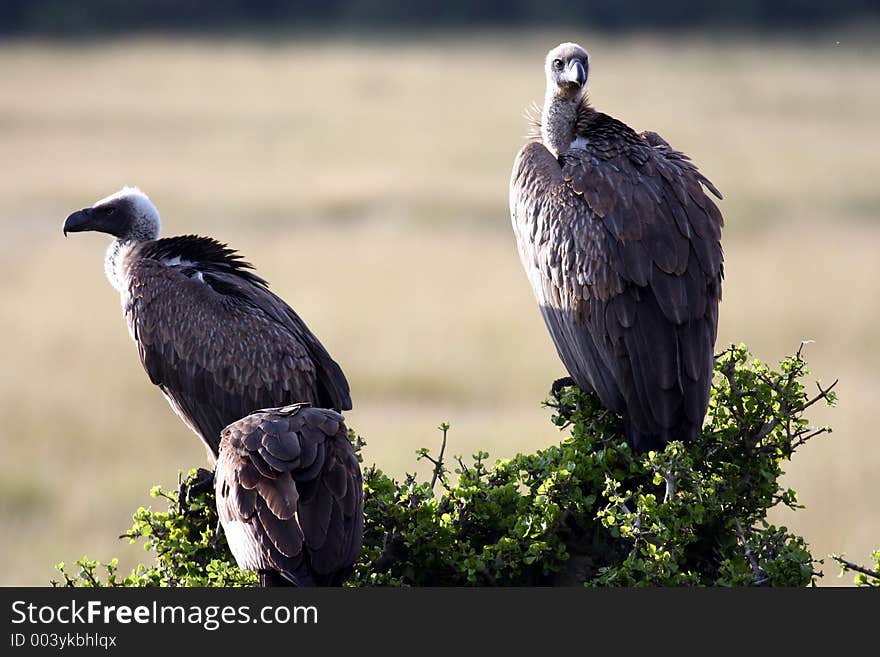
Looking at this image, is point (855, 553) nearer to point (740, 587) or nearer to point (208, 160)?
point (740, 587)

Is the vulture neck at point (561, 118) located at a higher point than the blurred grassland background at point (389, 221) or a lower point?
lower

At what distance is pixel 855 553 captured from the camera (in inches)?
446

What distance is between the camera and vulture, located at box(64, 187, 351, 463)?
284 inches

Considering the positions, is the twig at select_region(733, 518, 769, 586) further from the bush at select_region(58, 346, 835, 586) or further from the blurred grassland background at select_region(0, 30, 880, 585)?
the blurred grassland background at select_region(0, 30, 880, 585)

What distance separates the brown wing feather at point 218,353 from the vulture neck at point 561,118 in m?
1.80

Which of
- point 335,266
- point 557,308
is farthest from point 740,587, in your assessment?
point 335,266

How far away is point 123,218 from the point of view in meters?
8.31

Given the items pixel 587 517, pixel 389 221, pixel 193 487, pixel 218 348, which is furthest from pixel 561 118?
pixel 389 221

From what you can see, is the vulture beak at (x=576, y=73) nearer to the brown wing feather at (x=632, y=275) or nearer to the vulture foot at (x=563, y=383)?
the brown wing feather at (x=632, y=275)

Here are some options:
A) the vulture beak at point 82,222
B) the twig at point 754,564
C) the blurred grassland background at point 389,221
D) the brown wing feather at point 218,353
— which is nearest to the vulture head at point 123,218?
the vulture beak at point 82,222

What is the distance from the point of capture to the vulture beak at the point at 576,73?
745cm

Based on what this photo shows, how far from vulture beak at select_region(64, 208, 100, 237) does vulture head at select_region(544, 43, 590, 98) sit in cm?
296

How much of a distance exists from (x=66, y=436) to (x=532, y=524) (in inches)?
393

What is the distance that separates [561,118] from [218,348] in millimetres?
2368
